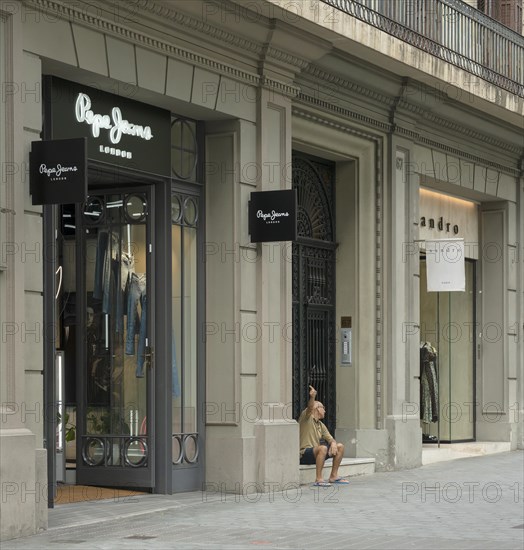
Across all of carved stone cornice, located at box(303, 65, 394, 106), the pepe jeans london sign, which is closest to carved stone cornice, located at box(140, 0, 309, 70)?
carved stone cornice, located at box(303, 65, 394, 106)

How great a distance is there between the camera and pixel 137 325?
14.9 m

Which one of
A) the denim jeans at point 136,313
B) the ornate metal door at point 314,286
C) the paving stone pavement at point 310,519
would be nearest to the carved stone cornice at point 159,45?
the ornate metal door at point 314,286

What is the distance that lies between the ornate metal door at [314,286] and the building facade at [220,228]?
36 millimetres

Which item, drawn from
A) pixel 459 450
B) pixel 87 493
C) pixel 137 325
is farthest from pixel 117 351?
pixel 459 450

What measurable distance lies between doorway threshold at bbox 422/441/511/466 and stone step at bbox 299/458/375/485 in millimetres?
2013

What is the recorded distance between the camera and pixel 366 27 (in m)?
16.4

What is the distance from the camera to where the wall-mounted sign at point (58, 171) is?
11.6 m

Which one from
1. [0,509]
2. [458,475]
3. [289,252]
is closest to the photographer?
[0,509]

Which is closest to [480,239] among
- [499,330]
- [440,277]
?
[499,330]

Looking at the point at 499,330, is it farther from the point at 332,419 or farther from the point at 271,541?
the point at 271,541

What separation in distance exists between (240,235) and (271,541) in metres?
4.88

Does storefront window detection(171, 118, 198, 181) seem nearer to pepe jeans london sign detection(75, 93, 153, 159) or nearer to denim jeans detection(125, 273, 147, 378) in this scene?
pepe jeans london sign detection(75, 93, 153, 159)

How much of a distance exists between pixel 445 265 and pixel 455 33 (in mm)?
3511

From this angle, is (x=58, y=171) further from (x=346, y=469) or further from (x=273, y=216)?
(x=346, y=469)
